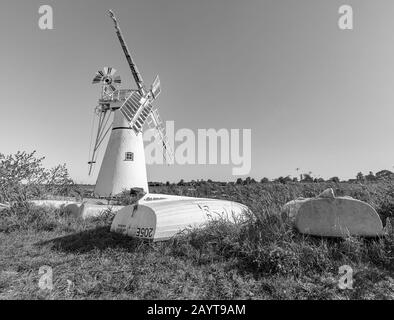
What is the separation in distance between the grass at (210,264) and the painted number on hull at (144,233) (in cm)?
16

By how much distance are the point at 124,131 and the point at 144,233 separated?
16635 mm

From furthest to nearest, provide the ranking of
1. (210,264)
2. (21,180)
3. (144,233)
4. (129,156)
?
(129,156) < (21,180) < (144,233) < (210,264)

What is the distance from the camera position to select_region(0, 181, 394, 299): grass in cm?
325

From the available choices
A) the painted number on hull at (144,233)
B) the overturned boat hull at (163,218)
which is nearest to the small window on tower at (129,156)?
the overturned boat hull at (163,218)

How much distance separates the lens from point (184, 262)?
13.6 feet

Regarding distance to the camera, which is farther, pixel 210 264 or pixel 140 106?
pixel 140 106

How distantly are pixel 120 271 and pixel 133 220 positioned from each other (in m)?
2.03

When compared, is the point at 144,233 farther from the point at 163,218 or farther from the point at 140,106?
the point at 140,106

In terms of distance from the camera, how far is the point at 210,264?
13.3ft

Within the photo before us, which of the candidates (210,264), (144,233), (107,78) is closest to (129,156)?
(107,78)

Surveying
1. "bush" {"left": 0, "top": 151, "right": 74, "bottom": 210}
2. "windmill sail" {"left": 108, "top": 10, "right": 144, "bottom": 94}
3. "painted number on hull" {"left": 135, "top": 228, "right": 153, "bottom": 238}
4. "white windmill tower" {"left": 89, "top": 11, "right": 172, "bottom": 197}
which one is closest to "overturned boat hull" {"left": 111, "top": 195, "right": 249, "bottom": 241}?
"painted number on hull" {"left": 135, "top": 228, "right": 153, "bottom": 238}

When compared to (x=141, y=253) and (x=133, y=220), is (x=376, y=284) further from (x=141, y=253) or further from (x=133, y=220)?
(x=133, y=220)

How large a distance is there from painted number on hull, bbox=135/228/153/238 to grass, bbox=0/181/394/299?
0.16 meters

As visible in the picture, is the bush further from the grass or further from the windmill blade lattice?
the windmill blade lattice
